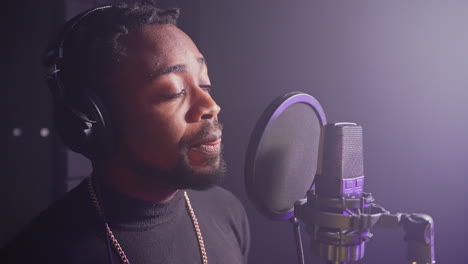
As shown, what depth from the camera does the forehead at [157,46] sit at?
832 millimetres

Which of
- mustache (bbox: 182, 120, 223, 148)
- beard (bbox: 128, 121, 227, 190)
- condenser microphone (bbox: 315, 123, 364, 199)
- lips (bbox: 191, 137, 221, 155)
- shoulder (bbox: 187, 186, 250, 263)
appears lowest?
shoulder (bbox: 187, 186, 250, 263)

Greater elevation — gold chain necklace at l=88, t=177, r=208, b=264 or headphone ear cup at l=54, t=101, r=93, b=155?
headphone ear cup at l=54, t=101, r=93, b=155

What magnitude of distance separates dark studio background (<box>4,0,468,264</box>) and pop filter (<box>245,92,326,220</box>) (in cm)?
37

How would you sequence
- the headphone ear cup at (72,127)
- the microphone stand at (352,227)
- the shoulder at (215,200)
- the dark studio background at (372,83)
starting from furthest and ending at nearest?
the shoulder at (215,200)
the dark studio background at (372,83)
the headphone ear cup at (72,127)
the microphone stand at (352,227)

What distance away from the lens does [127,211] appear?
837mm

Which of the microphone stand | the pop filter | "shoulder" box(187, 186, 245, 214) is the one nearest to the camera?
the microphone stand

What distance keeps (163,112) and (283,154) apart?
12.4 inches

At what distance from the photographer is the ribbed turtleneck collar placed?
84 cm

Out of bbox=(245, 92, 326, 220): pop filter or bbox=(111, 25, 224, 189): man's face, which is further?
bbox=(111, 25, 224, 189): man's face

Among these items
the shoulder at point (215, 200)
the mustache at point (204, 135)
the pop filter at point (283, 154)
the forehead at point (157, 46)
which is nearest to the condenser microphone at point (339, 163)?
the pop filter at point (283, 154)

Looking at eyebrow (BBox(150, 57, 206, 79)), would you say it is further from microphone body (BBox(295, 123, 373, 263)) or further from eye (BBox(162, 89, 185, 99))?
microphone body (BBox(295, 123, 373, 263))

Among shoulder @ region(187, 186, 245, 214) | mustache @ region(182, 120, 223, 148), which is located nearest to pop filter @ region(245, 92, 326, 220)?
mustache @ region(182, 120, 223, 148)

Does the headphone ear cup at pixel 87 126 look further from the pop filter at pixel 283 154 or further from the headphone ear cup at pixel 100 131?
the pop filter at pixel 283 154

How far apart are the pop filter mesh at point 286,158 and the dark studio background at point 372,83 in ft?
1.20
